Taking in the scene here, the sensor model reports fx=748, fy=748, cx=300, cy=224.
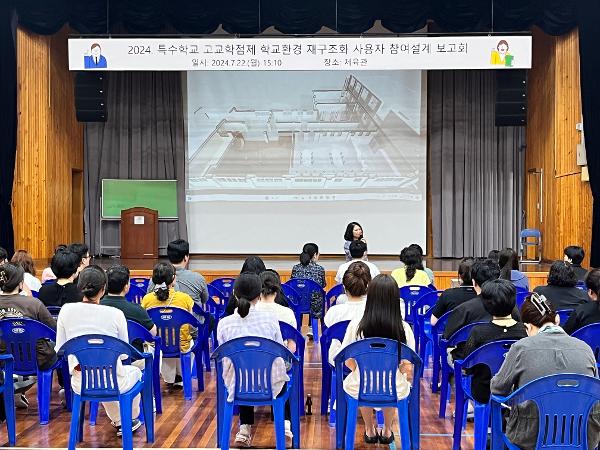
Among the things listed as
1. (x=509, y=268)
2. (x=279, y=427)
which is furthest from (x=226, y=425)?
(x=509, y=268)

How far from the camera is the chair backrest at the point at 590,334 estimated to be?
158 inches

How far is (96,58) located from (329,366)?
6760mm

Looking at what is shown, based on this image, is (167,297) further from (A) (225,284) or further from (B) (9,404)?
(A) (225,284)

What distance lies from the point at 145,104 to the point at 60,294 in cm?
963

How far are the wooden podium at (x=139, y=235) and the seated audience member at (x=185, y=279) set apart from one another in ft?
25.2

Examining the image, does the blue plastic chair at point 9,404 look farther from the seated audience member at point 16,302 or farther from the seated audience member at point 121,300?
the seated audience member at point 121,300

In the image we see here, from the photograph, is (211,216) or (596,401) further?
(211,216)

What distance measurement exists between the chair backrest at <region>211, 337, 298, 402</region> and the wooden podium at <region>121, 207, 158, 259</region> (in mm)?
9883

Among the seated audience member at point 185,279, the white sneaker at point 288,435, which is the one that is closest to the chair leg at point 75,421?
the white sneaker at point 288,435

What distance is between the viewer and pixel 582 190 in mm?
10734

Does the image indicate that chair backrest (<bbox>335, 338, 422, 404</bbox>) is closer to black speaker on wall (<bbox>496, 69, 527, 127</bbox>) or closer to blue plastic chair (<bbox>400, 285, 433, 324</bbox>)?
blue plastic chair (<bbox>400, 285, 433, 324</bbox>)

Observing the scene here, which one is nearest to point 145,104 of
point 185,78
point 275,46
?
point 185,78

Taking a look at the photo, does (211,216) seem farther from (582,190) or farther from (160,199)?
(582,190)

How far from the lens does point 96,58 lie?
980cm
